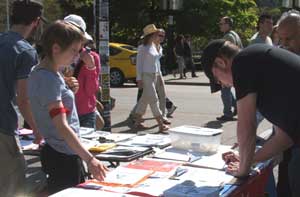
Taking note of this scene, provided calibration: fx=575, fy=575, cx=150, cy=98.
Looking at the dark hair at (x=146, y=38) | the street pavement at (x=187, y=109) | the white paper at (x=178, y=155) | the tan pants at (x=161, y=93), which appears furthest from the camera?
the tan pants at (x=161, y=93)

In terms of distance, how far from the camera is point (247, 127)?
3090 mm

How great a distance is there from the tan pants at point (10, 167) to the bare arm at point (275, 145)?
1.54 m

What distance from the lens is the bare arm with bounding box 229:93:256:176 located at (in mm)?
3025

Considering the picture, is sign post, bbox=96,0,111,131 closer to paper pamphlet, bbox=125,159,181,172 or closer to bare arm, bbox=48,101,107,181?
paper pamphlet, bbox=125,159,181,172

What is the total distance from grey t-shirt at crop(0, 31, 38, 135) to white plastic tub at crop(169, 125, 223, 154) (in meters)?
1.21

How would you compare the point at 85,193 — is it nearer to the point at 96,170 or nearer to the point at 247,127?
the point at 96,170

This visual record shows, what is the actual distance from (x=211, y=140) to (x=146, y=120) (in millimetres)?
7184

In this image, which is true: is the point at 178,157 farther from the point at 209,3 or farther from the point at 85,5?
the point at 85,5

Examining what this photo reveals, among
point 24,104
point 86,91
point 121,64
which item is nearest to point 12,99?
point 24,104

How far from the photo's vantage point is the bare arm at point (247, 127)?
3025mm

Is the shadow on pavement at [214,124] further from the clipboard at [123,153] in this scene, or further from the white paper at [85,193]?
the white paper at [85,193]

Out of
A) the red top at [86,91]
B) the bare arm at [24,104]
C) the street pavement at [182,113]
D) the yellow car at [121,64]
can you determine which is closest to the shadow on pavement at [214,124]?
the street pavement at [182,113]

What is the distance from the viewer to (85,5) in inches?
1324

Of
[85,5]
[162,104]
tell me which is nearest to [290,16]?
[162,104]
